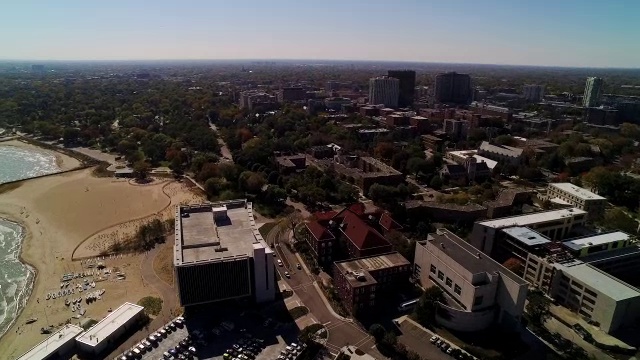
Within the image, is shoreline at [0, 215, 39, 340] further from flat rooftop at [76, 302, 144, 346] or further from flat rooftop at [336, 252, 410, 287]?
flat rooftop at [336, 252, 410, 287]

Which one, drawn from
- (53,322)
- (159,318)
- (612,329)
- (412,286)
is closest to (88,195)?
(53,322)

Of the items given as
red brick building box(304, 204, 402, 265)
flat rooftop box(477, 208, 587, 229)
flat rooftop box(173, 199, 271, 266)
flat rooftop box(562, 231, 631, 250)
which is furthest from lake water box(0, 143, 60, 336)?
flat rooftop box(562, 231, 631, 250)

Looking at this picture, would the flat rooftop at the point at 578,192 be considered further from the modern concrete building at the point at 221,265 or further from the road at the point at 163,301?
the road at the point at 163,301

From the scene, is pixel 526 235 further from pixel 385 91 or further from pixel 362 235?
pixel 385 91

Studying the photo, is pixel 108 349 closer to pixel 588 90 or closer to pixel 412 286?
pixel 412 286

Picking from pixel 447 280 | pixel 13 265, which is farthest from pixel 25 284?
pixel 447 280

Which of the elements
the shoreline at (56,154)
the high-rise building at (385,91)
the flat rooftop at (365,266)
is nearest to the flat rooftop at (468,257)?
the flat rooftop at (365,266)
